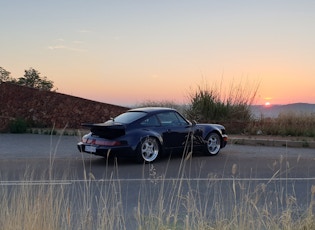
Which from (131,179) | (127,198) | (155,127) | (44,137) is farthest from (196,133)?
(44,137)

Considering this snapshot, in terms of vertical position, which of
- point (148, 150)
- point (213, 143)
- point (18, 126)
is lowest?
point (148, 150)

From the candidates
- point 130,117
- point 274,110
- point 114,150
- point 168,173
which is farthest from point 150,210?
point 274,110

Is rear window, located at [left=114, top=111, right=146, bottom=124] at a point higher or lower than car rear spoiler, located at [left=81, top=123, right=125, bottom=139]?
higher

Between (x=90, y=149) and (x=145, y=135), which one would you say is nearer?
(x=90, y=149)

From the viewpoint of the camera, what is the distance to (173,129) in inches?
444

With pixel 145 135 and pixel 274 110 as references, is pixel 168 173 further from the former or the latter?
pixel 274 110

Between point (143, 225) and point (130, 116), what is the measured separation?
21.9ft

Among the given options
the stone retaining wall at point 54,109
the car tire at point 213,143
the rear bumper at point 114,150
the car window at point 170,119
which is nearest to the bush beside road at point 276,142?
the car tire at point 213,143

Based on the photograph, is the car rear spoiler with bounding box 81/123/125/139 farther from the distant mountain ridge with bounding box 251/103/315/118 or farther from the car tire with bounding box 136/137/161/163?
the distant mountain ridge with bounding box 251/103/315/118

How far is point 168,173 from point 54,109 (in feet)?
39.8

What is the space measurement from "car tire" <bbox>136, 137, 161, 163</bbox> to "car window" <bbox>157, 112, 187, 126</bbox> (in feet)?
2.15

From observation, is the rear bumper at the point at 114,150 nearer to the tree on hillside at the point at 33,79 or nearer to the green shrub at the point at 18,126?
the green shrub at the point at 18,126

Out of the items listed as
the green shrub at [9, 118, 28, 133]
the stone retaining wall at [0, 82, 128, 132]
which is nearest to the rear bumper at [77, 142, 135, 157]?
the green shrub at [9, 118, 28, 133]

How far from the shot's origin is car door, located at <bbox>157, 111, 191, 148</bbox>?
11.1 m
